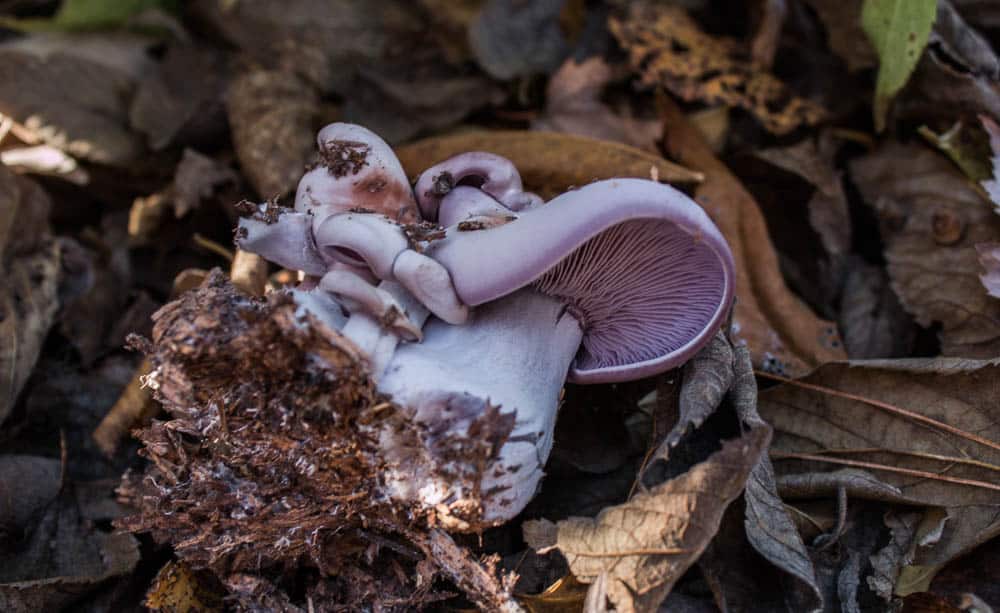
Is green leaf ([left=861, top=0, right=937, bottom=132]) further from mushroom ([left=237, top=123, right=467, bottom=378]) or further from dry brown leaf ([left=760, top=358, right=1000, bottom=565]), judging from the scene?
mushroom ([left=237, top=123, right=467, bottom=378])

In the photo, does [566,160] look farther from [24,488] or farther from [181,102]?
[24,488]

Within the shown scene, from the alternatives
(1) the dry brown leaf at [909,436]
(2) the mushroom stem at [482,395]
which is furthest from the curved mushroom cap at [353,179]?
(1) the dry brown leaf at [909,436]

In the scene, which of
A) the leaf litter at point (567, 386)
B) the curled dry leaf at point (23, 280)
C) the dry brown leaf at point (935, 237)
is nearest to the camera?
the leaf litter at point (567, 386)

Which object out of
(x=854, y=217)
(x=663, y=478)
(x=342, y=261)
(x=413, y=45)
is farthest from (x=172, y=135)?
(x=854, y=217)

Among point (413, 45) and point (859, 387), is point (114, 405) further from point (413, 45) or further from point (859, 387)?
point (859, 387)

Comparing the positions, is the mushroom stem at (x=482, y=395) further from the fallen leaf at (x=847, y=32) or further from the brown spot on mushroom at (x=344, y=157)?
the fallen leaf at (x=847, y=32)

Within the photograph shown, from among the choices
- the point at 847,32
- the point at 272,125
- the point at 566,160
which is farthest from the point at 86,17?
the point at 847,32
